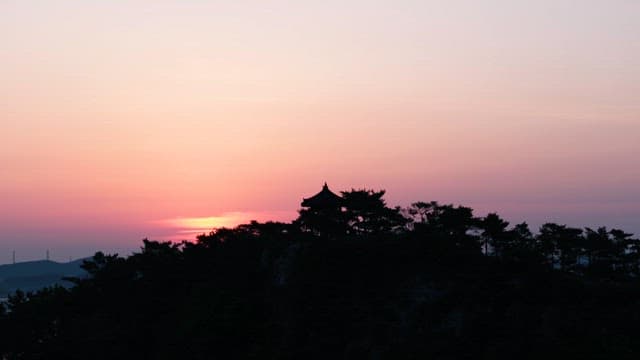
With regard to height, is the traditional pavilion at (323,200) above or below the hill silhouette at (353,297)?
above

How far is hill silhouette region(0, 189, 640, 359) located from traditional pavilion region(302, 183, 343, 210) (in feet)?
0.74

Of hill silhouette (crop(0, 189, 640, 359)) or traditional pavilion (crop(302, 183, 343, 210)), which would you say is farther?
traditional pavilion (crop(302, 183, 343, 210))

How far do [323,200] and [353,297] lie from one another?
593 inches

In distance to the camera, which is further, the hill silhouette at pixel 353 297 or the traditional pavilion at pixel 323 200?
the traditional pavilion at pixel 323 200

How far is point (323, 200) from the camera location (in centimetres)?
6353

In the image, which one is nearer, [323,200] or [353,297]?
[353,297]

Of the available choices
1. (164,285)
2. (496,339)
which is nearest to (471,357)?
(496,339)

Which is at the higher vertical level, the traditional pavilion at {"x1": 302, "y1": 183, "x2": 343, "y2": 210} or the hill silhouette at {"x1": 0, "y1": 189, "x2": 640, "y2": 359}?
the traditional pavilion at {"x1": 302, "y1": 183, "x2": 343, "y2": 210}

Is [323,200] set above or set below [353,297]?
above

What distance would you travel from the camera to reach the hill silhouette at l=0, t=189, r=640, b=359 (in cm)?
4200

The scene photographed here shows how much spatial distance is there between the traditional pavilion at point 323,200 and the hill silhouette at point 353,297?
0.23 metres

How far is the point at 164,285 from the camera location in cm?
6506

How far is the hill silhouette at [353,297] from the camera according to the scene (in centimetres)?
4200

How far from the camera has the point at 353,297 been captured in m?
49.8
